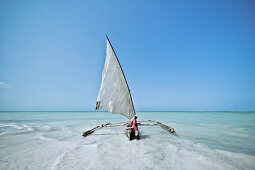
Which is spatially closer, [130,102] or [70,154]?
[70,154]

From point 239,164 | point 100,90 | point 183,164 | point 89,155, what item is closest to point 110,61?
point 100,90

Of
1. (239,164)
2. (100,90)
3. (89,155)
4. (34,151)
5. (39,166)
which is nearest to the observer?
(39,166)

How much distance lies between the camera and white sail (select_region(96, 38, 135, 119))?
28.6 feet

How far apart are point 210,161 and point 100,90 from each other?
8.65 meters

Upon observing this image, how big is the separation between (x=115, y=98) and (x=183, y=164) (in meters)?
6.19

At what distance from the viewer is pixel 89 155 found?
5.39 metres

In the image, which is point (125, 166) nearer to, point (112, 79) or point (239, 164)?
point (239, 164)

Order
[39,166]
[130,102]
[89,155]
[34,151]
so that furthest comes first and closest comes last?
1. [130,102]
2. [34,151]
3. [89,155]
4. [39,166]

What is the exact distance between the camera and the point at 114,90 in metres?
9.02

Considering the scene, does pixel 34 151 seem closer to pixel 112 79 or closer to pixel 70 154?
pixel 70 154

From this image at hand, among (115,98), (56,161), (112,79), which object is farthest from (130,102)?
(56,161)

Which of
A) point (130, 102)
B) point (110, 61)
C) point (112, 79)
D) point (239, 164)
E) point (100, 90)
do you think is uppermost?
point (110, 61)

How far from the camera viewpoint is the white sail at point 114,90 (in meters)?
8.73

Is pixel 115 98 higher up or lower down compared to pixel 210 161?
higher up
